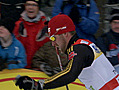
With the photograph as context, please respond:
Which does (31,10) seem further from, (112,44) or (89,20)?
(112,44)

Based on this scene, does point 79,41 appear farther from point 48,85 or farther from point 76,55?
point 48,85

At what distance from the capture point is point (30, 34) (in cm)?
375

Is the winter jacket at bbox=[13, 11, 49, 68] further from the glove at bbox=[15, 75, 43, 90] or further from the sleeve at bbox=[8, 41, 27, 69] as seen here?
the glove at bbox=[15, 75, 43, 90]

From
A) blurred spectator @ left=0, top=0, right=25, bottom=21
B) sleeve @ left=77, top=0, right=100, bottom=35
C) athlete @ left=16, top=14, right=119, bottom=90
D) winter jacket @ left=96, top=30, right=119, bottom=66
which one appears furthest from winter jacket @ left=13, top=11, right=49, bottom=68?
athlete @ left=16, top=14, right=119, bottom=90

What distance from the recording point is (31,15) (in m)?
3.83

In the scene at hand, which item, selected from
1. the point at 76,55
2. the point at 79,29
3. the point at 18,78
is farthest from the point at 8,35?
the point at 76,55

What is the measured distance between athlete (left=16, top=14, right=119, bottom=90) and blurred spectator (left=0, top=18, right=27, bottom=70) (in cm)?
117

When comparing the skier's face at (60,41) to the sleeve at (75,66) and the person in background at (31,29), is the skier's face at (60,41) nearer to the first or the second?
the sleeve at (75,66)

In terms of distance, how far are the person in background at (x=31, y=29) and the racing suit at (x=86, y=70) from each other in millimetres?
1443

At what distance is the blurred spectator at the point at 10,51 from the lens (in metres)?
3.38

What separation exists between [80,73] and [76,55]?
0.22 metres

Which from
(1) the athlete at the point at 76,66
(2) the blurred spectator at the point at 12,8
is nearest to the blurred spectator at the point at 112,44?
(1) the athlete at the point at 76,66

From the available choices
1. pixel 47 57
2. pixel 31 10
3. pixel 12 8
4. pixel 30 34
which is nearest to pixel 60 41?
pixel 47 57

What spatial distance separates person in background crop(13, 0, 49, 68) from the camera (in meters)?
3.72
